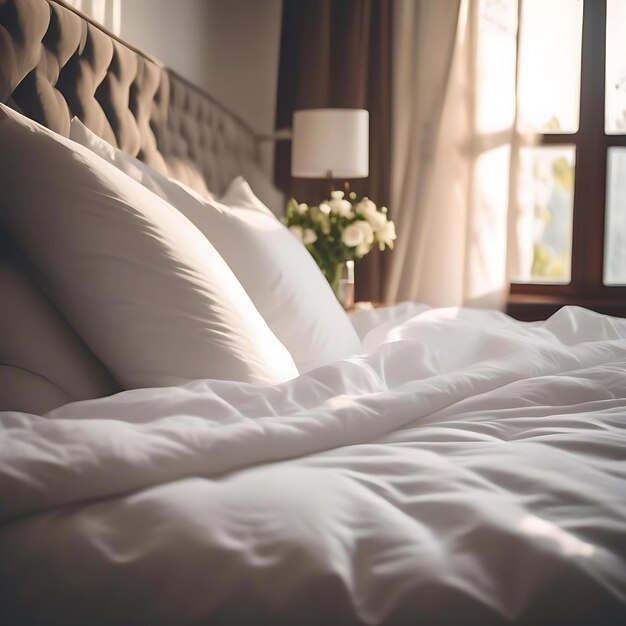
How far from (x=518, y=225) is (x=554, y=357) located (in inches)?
91.2

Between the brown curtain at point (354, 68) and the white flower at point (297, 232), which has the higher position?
the brown curtain at point (354, 68)

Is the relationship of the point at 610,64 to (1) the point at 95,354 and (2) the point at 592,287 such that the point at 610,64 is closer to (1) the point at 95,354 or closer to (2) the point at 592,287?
(2) the point at 592,287

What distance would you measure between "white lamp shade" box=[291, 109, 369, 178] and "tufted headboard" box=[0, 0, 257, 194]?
510mm

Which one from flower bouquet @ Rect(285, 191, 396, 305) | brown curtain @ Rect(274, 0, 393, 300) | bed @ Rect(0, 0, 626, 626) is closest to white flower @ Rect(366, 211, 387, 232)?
flower bouquet @ Rect(285, 191, 396, 305)

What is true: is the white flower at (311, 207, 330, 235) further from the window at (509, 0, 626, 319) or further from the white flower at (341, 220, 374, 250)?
the window at (509, 0, 626, 319)

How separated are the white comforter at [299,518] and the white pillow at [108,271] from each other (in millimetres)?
143

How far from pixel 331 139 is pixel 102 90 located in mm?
1460

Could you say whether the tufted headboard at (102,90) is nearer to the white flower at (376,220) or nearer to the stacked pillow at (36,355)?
the stacked pillow at (36,355)

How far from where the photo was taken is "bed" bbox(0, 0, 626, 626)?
0.63 m

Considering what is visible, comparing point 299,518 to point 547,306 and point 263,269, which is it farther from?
point 547,306

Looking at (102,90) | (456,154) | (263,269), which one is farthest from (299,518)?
(456,154)

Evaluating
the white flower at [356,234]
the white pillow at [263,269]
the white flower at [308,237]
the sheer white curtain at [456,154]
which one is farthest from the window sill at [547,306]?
the white pillow at [263,269]

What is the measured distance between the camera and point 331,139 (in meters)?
3.12

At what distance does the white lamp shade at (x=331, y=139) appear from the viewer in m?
3.11
